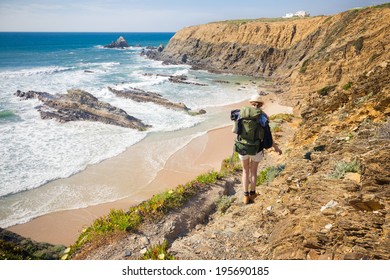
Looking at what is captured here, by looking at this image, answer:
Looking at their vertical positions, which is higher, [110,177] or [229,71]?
[229,71]

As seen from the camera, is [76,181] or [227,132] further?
[227,132]

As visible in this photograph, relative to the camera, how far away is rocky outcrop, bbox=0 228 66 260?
5.79m

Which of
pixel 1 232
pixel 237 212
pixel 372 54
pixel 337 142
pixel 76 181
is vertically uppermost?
pixel 372 54

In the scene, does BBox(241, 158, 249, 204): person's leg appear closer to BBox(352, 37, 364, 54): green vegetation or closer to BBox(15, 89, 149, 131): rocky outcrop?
BBox(15, 89, 149, 131): rocky outcrop

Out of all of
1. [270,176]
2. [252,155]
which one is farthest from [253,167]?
[270,176]

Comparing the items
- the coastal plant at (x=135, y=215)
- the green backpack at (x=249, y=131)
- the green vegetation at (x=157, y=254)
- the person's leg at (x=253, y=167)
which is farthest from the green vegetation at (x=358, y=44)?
the green vegetation at (x=157, y=254)

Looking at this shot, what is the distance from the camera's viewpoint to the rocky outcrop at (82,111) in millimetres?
23031

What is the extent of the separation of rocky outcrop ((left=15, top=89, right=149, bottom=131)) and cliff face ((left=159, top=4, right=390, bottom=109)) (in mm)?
15651

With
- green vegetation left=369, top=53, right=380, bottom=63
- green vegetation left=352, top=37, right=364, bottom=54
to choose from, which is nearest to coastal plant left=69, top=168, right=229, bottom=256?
green vegetation left=369, top=53, right=380, bottom=63

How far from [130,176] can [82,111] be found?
1329 cm

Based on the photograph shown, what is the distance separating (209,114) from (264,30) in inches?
1505

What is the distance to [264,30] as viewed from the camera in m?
57.4
